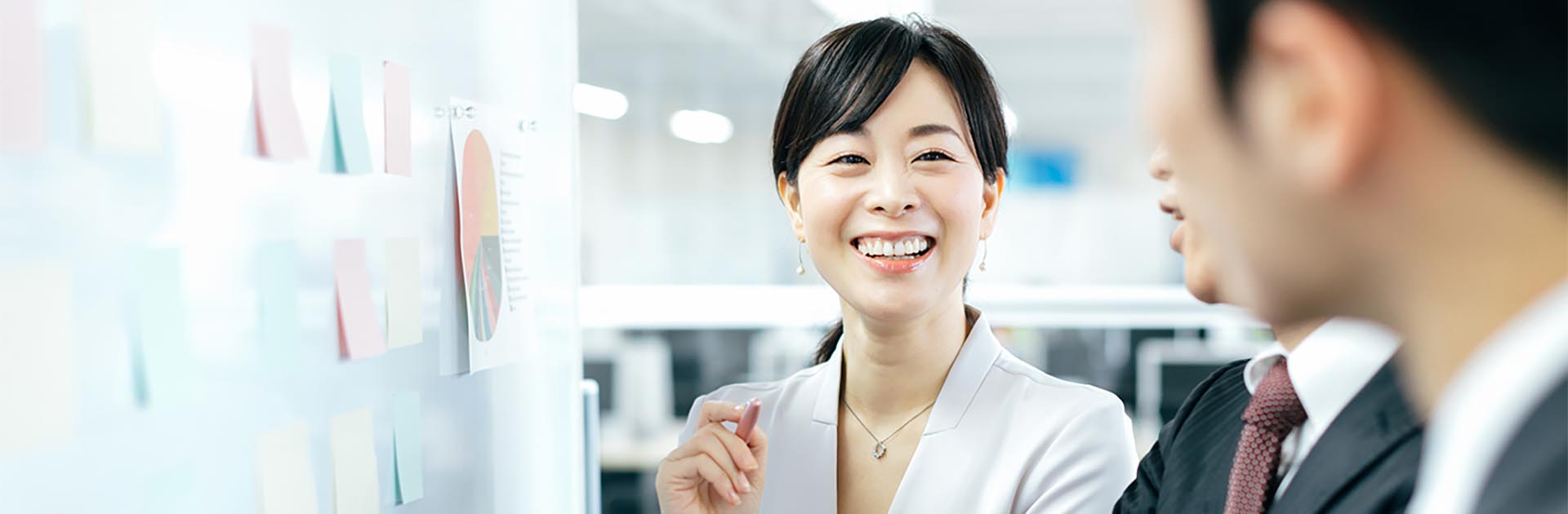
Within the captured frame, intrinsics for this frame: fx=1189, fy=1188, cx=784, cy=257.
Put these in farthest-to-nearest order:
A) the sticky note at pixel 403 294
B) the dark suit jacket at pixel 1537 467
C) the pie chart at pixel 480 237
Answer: the pie chart at pixel 480 237 → the sticky note at pixel 403 294 → the dark suit jacket at pixel 1537 467

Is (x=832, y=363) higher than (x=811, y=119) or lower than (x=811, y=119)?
lower

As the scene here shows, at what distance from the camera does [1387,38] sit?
16.9 inches

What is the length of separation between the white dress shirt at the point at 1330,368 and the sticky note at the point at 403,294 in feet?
2.65

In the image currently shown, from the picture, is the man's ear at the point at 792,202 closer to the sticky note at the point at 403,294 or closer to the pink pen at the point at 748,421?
the pink pen at the point at 748,421

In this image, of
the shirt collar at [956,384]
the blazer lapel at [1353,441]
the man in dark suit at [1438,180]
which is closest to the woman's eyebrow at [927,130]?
the shirt collar at [956,384]

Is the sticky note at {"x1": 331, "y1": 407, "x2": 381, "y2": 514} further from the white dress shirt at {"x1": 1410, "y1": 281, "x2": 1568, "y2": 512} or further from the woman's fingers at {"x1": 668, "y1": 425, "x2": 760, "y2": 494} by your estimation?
the white dress shirt at {"x1": 1410, "y1": 281, "x2": 1568, "y2": 512}

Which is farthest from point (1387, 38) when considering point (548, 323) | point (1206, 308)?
point (1206, 308)

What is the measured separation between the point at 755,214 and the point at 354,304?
21.8ft

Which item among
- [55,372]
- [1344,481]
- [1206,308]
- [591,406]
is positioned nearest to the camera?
[55,372]

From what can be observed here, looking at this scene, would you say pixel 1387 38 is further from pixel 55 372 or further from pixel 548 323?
pixel 548 323

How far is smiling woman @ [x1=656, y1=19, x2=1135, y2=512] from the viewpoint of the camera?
1.43 m

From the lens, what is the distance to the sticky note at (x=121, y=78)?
722mm

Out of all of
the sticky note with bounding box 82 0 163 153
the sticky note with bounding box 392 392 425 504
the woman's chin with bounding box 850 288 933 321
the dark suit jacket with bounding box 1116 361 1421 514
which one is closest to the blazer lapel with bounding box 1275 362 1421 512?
the dark suit jacket with bounding box 1116 361 1421 514

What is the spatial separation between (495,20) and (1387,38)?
105 centimetres
